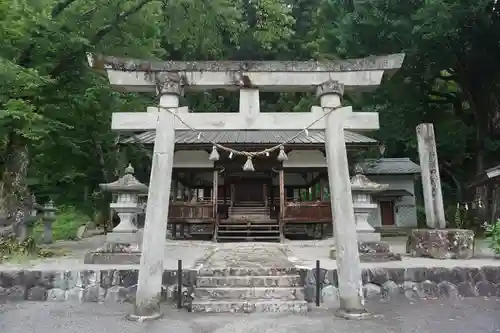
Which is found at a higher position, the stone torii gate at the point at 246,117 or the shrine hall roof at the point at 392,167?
the shrine hall roof at the point at 392,167

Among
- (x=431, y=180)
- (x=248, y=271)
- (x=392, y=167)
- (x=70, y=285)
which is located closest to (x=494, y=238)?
(x=431, y=180)

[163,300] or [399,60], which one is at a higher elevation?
[399,60]

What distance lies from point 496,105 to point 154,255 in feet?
58.6

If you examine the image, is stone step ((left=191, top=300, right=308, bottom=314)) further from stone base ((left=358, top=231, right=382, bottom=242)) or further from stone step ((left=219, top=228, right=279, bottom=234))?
stone step ((left=219, top=228, right=279, bottom=234))

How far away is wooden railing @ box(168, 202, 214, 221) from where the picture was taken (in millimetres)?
16000

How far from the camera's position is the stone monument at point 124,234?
30.8 ft

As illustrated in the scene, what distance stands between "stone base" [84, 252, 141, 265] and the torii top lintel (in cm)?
407

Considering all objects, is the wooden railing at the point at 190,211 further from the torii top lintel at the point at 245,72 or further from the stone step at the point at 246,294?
the torii top lintel at the point at 245,72

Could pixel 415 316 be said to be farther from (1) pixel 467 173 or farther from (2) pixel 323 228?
(1) pixel 467 173

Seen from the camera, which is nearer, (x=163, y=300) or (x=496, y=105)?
(x=163, y=300)

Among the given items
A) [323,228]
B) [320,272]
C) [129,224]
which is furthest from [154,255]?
[323,228]

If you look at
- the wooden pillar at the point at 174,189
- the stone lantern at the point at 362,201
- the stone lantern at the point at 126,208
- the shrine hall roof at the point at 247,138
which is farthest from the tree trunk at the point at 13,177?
the stone lantern at the point at 362,201

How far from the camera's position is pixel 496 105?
1858 cm

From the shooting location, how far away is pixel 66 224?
19.4 meters
